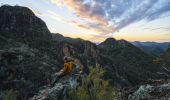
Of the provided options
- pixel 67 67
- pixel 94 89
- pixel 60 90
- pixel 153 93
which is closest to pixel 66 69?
pixel 67 67

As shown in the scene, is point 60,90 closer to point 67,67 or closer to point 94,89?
point 67,67

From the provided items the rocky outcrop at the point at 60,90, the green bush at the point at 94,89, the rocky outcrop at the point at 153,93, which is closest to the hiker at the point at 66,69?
the rocky outcrop at the point at 60,90

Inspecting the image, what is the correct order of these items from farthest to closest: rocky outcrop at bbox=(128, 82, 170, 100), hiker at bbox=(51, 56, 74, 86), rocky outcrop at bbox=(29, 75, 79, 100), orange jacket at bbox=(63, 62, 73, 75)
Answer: hiker at bbox=(51, 56, 74, 86)
orange jacket at bbox=(63, 62, 73, 75)
rocky outcrop at bbox=(29, 75, 79, 100)
rocky outcrop at bbox=(128, 82, 170, 100)

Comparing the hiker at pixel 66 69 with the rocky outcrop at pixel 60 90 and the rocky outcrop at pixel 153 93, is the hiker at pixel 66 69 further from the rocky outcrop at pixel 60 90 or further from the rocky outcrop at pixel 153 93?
the rocky outcrop at pixel 153 93

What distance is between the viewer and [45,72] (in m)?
170

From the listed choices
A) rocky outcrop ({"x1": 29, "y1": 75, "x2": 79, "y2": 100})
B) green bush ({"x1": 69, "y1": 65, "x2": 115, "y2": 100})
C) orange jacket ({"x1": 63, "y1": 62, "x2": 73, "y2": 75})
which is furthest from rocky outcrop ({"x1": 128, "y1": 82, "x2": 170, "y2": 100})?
orange jacket ({"x1": 63, "y1": 62, "x2": 73, "y2": 75})

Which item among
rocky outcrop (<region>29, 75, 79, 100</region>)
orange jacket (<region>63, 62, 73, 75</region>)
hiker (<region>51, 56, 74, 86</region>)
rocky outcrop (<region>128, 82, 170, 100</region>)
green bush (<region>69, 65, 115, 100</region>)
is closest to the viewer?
rocky outcrop (<region>128, 82, 170, 100</region>)

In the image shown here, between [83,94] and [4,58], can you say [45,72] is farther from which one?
[83,94]

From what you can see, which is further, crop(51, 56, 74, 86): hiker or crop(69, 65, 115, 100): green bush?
crop(69, 65, 115, 100): green bush

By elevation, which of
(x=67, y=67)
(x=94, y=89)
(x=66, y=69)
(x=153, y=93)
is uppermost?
(x=67, y=67)

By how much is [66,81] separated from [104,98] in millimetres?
4639

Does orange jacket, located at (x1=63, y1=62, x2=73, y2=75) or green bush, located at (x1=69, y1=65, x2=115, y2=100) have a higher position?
orange jacket, located at (x1=63, y1=62, x2=73, y2=75)

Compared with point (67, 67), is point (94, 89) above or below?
below

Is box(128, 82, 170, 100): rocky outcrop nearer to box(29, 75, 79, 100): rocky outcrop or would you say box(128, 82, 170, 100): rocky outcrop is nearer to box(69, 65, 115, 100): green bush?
box(69, 65, 115, 100): green bush
